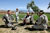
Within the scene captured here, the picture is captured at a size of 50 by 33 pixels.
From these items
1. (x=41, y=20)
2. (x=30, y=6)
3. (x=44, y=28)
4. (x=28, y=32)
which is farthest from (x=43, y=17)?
(x=30, y=6)

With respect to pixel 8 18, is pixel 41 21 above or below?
below

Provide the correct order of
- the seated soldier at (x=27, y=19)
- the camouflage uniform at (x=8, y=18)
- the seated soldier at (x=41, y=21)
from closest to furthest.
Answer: the seated soldier at (x=41, y=21), the camouflage uniform at (x=8, y=18), the seated soldier at (x=27, y=19)

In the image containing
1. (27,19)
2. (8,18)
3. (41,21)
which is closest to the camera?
(41,21)

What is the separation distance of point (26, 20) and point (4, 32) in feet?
11.1

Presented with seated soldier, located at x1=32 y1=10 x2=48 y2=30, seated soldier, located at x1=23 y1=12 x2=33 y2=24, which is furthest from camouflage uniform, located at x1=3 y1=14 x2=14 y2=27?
seated soldier, located at x1=32 y1=10 x2=48 y2=30

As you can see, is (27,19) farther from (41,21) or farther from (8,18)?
(41,21)

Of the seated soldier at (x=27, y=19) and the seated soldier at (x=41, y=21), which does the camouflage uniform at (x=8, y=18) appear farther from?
the seated soldier at (x=41, y=21)

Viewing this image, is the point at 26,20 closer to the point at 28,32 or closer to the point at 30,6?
the point at 28,32

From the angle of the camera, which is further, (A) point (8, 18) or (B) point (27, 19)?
(B) point (27, 19)

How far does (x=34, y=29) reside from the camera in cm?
940

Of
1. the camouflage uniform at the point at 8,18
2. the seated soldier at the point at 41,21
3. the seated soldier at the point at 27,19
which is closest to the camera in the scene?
the seated soldier at the point at 41,21

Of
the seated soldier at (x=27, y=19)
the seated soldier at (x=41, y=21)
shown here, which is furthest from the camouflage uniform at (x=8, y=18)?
the seated soldier at (x=41, y=21)

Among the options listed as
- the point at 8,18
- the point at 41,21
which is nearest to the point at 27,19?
the point at 8,18

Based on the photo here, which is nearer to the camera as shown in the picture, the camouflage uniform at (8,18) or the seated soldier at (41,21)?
the seated soldier at (41,21)
